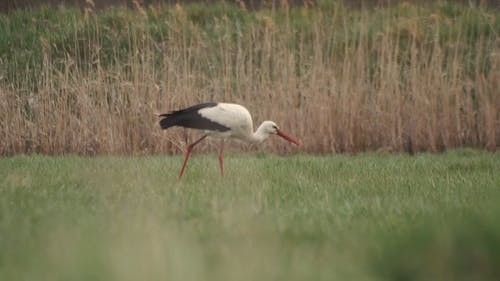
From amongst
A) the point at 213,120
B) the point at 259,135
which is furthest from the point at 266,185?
the point at 259,135

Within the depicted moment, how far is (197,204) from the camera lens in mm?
5055

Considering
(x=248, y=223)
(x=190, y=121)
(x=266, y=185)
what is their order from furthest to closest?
(x=190, y=121)
(x=266, y=185)
(x=248, y=223)

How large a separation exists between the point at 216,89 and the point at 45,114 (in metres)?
2.12

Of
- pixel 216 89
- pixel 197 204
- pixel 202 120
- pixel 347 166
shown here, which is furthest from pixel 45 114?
pixel 197 204

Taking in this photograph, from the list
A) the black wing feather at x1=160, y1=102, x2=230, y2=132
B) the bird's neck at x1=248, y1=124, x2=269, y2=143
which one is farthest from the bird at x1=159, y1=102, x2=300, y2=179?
the bird's neck at x1=248, y1=124, x2=269, y2=143

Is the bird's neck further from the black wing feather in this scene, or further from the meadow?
the black wing feather

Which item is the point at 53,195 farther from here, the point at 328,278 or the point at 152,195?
the point at 328,278

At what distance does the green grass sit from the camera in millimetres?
2721

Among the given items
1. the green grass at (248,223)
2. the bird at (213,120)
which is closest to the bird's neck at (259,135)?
the bird at (213,120)

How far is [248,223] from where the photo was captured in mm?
3617

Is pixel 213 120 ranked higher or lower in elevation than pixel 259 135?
higher

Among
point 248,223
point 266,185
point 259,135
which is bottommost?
point 259,135

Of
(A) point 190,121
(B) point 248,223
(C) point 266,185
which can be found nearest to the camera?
(B) point 248,223

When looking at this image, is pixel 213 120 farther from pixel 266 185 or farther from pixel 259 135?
pixel 266 185
